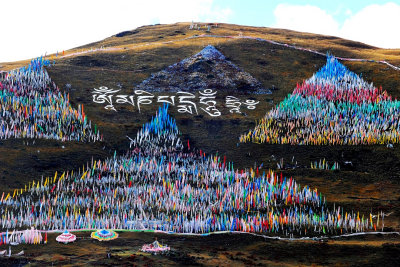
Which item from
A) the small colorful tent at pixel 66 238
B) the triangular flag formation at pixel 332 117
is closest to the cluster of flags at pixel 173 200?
the small colorful tent at pixel 66 238

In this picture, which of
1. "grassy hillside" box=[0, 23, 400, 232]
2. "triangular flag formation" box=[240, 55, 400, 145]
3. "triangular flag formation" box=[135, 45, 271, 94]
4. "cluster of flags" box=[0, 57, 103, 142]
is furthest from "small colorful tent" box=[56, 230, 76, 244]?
"triangular flag formation" box=[135, 45, 271, 94]

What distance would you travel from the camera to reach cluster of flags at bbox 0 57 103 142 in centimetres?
5556

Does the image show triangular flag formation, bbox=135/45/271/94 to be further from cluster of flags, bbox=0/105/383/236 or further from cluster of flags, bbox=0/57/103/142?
cluster of flags, bbox=0/105/383/236

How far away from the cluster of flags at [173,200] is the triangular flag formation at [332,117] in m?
10.00

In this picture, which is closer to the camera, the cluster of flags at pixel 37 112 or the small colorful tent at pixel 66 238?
the small colorful tent at pixel 66 238

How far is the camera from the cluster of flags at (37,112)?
5556 cm

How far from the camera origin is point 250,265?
89.6 ft

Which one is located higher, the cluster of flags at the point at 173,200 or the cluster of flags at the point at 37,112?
the cluster of flags at the point at 37,112

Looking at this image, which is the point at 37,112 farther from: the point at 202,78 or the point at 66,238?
the point at 66,238

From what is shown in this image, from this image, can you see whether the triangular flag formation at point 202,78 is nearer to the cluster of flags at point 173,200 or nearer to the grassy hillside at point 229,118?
the grassy hillside at point 229,118

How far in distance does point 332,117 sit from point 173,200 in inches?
1128

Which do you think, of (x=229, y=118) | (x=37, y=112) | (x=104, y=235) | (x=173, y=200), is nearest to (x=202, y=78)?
(x=229, y=118)

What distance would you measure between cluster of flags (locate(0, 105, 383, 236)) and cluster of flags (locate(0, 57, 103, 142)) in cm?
789

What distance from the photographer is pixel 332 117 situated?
60.8 meters
